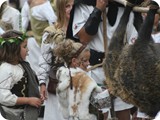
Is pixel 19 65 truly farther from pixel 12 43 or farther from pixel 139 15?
pixel 139 15

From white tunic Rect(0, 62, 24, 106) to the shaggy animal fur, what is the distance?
4.15 ft

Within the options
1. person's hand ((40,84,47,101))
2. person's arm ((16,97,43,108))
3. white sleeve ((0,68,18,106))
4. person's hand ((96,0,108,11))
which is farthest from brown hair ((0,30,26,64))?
person's hand ((96,0,108,11))

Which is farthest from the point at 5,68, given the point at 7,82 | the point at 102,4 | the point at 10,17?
the point at 10,17

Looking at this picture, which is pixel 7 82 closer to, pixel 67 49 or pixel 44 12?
pixel 67 49

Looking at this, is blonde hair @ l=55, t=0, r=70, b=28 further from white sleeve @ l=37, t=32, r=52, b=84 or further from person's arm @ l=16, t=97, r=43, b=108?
person's arm @ l=16, t=97, r=43, b=108

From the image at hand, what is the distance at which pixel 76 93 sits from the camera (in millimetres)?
4637

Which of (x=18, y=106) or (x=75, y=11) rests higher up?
(x=75, y=11)

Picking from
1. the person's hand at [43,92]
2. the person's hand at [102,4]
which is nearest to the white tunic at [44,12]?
the person's hand at [43,92]

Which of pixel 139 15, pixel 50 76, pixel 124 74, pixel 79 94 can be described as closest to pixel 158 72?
pixel 124 74

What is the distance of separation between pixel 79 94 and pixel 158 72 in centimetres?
140

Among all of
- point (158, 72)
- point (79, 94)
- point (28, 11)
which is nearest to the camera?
point (158, 72)

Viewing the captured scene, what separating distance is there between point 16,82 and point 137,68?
162 centimetres

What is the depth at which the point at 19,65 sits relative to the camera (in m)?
4.82

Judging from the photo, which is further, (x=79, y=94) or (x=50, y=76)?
(x=50, y=76)
